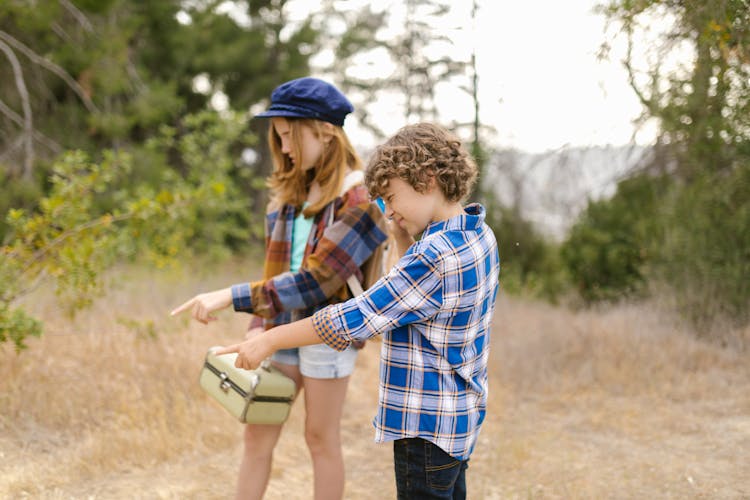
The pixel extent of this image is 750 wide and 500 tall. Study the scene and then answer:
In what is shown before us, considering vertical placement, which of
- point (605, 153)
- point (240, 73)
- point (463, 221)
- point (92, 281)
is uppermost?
point (240, 73)

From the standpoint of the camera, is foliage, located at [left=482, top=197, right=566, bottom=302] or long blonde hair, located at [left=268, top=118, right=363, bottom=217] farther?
foliage, located at [left=482, top=197, right=566, bottom=302]

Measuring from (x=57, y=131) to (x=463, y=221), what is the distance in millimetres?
11318

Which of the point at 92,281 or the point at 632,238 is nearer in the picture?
the point at 92,281

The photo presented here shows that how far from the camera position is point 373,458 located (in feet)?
12.8

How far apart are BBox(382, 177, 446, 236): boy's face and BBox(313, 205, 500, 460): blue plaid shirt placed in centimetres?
3

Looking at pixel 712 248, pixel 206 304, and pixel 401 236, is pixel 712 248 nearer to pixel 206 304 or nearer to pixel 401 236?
pixel 401 236

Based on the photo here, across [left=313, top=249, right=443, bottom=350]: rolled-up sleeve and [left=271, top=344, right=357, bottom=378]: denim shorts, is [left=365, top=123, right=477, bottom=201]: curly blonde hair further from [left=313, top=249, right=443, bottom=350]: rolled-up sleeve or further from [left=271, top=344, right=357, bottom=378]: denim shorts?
[left=271, top=344, right=357, bottom=378]: denim shorts

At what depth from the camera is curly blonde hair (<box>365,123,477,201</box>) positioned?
1720 mm

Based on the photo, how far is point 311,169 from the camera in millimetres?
2398


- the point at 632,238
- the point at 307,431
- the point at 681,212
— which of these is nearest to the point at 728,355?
the point at 681,212

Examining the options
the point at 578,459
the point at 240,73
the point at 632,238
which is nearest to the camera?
the point at 578,459

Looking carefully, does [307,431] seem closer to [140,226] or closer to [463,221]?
[463,221]

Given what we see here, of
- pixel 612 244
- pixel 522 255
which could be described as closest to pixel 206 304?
pixel 612 244

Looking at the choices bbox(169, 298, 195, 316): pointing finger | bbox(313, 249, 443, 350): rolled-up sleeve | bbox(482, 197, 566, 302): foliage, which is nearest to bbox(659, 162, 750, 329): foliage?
bbox(482, 197, 566, 302): foliage
